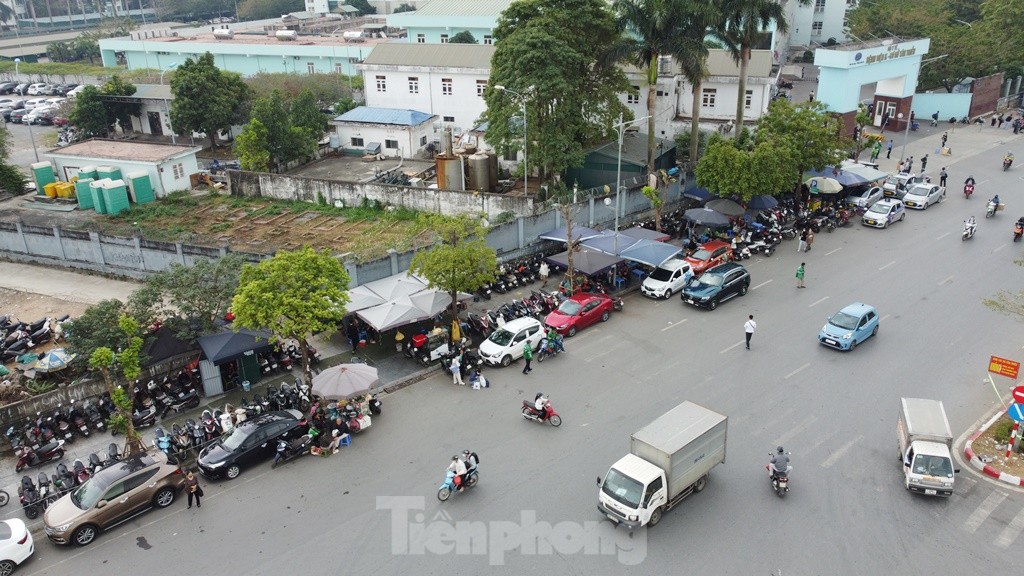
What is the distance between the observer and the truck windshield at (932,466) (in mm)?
16891

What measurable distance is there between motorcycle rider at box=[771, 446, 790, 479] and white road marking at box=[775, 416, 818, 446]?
2.18 meters

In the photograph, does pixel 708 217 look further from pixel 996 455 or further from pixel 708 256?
pixel 996 455

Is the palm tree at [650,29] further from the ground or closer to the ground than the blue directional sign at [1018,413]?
further from the ground

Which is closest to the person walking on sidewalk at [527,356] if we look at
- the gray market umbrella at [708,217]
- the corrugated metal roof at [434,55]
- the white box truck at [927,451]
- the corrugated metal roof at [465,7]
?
the white box truck at [927,451]

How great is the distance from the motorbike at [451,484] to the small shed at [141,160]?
33385 millimetres

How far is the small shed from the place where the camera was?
42.9 m

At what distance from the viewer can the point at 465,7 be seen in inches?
2717

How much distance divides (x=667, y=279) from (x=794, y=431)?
33.2ft

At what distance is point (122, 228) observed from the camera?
126 feet

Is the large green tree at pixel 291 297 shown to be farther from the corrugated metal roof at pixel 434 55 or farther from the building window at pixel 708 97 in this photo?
the building window at pixel 708 97

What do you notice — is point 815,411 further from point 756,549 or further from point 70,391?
point 70,391

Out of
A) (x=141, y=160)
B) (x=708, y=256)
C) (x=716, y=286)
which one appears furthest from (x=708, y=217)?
(x=141, y=160)

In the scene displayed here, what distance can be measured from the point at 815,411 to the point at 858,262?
1371 centimetres

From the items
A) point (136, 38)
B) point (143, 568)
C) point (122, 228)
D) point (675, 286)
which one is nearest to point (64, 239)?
point (122, 228)
